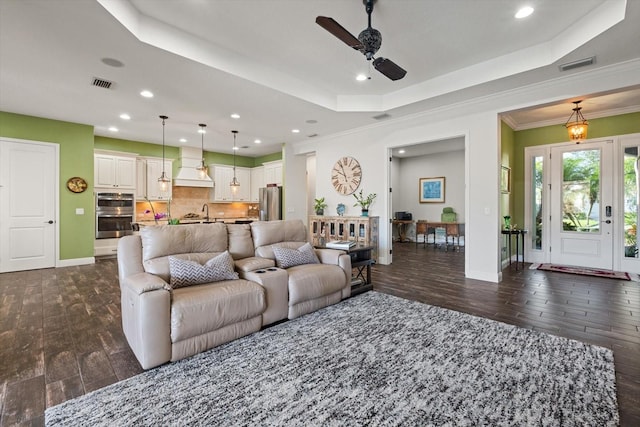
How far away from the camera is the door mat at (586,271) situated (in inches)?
187

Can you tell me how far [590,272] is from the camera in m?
5.07

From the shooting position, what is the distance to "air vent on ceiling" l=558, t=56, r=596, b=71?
11.0 ft

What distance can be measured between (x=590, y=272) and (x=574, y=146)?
7.84 ft

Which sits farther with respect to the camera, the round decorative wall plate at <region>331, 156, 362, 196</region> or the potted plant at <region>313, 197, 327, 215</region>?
the potted plant at <region>313, 197, 327, 215</region>

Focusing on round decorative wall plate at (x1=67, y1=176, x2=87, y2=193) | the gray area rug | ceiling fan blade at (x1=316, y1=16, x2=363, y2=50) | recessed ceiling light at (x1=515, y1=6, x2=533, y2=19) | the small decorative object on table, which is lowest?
the gray area rug

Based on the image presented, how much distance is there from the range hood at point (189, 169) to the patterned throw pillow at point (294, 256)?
5.80 meters

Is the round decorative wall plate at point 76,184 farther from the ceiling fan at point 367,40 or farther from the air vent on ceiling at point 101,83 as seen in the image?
the ceiling fan at point 367,40

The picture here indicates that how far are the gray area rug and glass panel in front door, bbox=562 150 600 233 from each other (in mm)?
4269

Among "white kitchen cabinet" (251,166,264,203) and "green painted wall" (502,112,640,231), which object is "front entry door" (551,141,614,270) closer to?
"green painted wall" (502,112,640,231)

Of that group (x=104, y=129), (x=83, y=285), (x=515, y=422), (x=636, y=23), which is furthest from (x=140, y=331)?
(x=104, y=129)

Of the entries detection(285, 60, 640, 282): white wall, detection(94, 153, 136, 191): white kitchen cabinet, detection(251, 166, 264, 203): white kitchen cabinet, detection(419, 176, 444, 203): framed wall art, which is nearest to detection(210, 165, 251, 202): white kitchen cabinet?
detection(251, 166, 264, 203): white kitchen cabinet

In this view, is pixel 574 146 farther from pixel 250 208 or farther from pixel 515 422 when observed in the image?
pixel 250 208

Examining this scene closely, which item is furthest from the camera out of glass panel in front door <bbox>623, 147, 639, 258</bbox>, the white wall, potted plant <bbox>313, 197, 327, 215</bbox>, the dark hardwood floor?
potted plant <bbox>313, 197, 327, 215</bbox>

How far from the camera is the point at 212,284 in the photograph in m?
2.66
